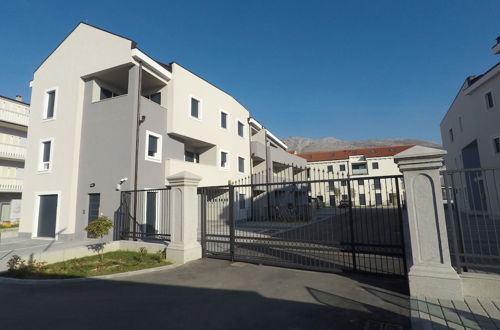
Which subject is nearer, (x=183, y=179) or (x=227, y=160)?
(x=183, y=179)

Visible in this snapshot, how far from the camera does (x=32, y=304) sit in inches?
204

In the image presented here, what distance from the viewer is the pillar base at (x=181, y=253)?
8109 mm

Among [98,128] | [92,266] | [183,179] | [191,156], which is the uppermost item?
[98,128]

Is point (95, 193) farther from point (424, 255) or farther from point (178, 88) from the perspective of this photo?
point (424, 255)

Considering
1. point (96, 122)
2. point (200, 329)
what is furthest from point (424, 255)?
point (96, 122)

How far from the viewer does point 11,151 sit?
23.5 meters

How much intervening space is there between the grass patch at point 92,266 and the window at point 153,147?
646 centimetres

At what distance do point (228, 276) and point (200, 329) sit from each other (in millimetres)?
2793

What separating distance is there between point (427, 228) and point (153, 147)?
44.1 feet

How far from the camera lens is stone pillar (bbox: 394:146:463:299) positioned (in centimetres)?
465

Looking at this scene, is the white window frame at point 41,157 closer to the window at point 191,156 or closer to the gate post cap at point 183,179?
the window at point 191,156

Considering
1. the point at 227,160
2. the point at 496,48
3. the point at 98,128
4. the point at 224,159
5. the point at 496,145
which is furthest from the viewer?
the point at 227,160

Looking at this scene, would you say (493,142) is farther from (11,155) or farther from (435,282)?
(11,155)

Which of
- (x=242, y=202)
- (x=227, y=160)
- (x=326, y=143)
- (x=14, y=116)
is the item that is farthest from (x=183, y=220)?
(x=326, y=143)
